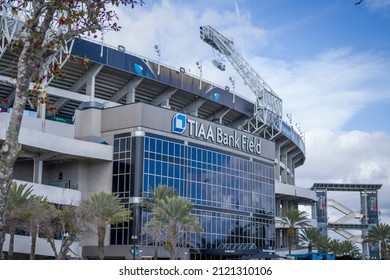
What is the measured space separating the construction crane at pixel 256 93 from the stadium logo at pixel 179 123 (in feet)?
86.1

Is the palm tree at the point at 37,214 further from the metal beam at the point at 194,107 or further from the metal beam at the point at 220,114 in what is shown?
the metal beam at the point at 220,114

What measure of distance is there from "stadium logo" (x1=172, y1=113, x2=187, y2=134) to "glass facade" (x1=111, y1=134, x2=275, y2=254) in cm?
155

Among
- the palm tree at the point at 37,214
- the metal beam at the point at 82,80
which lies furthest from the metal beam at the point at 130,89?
the palm tree at the point at 37,214

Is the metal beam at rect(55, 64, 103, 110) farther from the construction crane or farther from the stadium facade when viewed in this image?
the construction crane

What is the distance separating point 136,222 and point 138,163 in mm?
7174

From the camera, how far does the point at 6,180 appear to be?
15320mm

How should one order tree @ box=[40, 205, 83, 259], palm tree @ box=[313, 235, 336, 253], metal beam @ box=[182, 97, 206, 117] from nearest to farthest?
tree @ box=[40, 205, 83, 259]
metal beam @ box=[182, 97, 206, 117]
palm tree @ box=[313, 235, 336, 253]

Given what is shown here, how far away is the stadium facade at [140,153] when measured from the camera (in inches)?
2778

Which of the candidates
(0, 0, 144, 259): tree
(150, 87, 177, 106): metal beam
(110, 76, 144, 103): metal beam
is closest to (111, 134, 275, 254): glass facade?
(150, 87, 177, 106): metal beam

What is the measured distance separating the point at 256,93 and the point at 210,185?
29.7 metres

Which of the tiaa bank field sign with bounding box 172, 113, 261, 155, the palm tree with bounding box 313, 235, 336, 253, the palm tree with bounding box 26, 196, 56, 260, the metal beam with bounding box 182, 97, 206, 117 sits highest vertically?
the metal beam with bounding box 182, 97, 206, 117

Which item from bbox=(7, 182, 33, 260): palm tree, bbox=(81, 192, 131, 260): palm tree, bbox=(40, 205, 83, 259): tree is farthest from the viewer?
bbox=(81, 192, 131, 260): palm tree

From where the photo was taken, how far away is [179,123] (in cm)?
7725

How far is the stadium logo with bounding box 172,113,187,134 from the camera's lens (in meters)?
76.6
